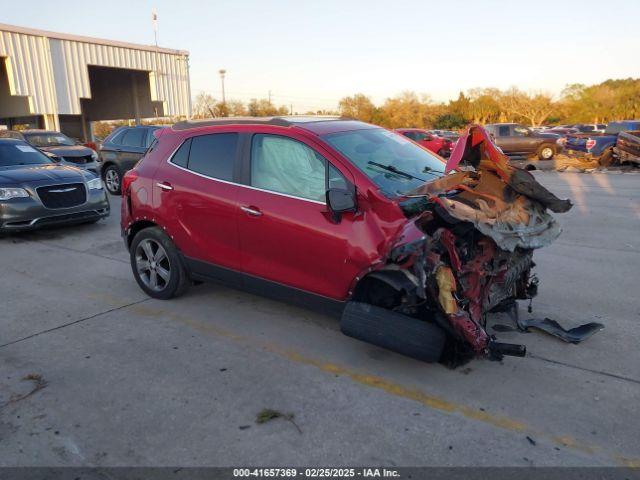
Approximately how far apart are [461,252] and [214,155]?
2.44 m

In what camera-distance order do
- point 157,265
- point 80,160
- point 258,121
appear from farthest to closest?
point 80,160 < point 157,265 < point 258,121

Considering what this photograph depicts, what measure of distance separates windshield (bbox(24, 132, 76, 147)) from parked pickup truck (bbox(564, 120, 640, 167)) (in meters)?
18.2


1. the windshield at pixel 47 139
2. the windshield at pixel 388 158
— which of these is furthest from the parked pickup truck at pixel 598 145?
the windshield at pixel 47 139

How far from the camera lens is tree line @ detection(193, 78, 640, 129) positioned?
64.9m

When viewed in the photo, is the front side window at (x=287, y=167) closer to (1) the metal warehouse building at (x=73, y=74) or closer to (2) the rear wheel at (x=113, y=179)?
(2) the rear wheel at (x=113, y=179)

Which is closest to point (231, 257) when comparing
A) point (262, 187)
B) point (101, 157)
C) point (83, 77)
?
point (262, 187)

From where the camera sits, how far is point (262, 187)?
4.33 meters

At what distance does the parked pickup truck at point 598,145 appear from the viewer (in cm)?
1856

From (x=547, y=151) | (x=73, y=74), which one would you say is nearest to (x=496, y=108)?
(x=547, y=151)

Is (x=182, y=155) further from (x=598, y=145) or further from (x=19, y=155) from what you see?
(x=598, y=145)

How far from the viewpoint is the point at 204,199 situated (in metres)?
4.66

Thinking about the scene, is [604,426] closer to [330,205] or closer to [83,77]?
[330,205]

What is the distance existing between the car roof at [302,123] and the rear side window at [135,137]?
8274 millimetres

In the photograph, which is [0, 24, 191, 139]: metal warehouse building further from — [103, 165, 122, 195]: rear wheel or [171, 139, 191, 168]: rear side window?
[171, 139, 191, 168]: rear side window
